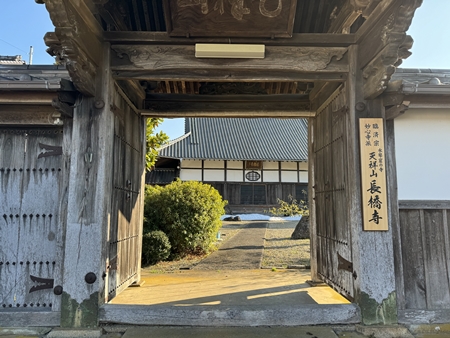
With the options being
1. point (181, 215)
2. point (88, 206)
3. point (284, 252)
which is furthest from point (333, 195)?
point (284, 252)

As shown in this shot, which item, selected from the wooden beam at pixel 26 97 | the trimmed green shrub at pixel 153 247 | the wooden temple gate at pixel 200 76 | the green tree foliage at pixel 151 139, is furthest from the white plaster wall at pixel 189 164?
the wooden beam at pixel 26 97

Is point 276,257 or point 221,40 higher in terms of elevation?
point 221,40

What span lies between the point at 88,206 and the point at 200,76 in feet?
5.83

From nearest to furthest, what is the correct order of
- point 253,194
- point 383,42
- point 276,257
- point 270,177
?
point 383,42, point 276,257, point 253,194, point 270,177

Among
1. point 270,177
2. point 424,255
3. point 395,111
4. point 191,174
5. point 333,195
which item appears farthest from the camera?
point 270,177

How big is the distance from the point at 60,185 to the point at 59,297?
3.87 feet

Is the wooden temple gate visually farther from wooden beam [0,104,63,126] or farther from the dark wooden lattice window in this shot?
the dark wooden lattice window

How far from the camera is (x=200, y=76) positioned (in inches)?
131

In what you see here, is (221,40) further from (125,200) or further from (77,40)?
(125,200)

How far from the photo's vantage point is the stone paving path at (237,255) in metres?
6.58

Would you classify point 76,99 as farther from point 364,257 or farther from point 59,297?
point 364,257

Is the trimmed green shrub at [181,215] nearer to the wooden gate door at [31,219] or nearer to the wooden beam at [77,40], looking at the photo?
the wooden gate door at [31,219]

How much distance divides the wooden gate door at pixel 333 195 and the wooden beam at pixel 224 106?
0.48 meters

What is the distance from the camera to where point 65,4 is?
2.47m
